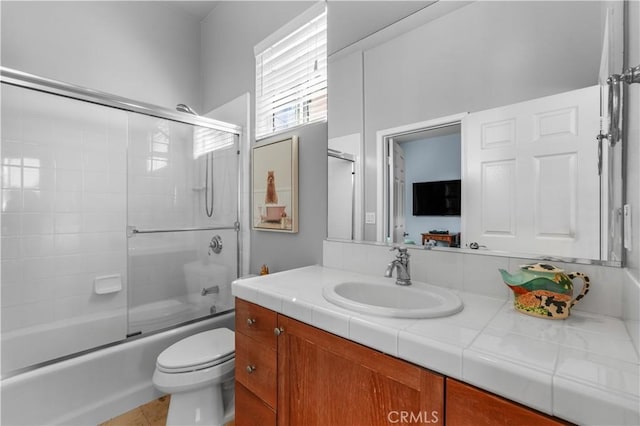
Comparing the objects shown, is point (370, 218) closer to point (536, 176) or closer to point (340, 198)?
point (340, 198)

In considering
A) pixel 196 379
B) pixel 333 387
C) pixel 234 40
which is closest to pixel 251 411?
pixel 196 379

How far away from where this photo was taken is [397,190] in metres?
1.33

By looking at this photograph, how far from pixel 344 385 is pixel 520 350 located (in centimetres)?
46

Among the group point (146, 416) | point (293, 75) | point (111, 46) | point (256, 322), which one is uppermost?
point (111, 46)

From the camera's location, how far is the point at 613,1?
839mm

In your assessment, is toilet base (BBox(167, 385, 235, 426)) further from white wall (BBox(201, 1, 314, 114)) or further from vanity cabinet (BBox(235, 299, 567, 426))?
white wall (BBox(201, 1, 314, 114))

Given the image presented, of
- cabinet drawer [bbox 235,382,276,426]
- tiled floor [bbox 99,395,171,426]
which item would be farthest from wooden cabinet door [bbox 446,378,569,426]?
tiled floor [bbox 99,395,171,426]

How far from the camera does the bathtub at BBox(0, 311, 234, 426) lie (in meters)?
1.42

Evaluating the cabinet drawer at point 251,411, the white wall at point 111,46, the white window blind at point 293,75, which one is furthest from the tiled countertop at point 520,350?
the white wall at point 111,46

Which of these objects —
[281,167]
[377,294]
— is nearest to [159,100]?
[281,167]

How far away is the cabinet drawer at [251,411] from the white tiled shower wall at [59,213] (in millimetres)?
1337

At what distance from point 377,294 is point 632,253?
30.2 inches

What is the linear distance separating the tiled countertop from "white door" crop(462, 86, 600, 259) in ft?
0.77

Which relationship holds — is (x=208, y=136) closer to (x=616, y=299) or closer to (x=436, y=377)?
(x=436, y=377)
